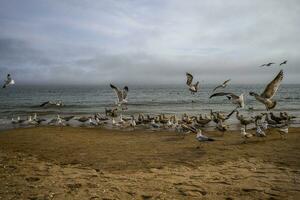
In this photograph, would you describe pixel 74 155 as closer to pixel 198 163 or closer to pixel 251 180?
pixel 198 163

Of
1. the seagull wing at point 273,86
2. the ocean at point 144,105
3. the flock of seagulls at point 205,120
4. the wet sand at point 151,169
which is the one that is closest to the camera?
the wet sand at point 151,169

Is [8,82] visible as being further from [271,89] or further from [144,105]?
[144,105]

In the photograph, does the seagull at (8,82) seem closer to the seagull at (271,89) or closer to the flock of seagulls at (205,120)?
the flock of seagulls at (205,120)

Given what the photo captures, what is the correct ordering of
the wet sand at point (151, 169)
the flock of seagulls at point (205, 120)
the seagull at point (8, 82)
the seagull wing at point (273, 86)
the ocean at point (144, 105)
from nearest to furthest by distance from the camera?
1. the wet sand at point (151, 169)
2. the seagull wing at point (273, 86)
3. the flock of seagulls at point (205, 120)
4. the seagull at point (8, 82)
5. the ocean at point (144, 105)

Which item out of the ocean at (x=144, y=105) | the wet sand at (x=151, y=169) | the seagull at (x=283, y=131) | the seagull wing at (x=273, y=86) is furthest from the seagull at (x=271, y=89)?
the ocean at (x=144, y=105)

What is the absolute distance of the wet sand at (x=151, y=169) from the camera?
862 cm

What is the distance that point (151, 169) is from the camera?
11.0 metres

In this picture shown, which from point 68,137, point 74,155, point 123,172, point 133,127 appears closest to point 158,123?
point 133,127

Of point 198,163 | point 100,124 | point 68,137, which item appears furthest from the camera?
point 100,124

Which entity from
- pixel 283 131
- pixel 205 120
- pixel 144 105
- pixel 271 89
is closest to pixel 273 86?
pixel 271 89

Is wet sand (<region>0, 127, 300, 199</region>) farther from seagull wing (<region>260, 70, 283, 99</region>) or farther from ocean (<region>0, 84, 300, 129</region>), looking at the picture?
ocean (<region>0, 84, 300, 129</region>)

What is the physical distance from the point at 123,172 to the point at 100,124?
53.9 ft

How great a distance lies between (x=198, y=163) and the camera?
1181 centimetres

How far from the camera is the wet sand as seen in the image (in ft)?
28.3
